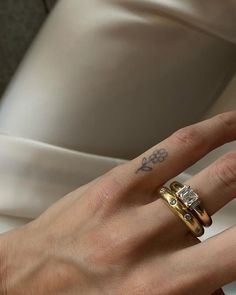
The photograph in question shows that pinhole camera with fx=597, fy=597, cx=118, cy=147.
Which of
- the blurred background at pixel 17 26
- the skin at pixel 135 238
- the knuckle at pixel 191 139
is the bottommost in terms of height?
the blurred background at pixel 17 26

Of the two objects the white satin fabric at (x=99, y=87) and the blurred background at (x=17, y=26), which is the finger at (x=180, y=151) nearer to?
the white satin fabric at (x=99, y=87)

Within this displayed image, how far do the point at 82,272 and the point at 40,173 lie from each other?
0.16m

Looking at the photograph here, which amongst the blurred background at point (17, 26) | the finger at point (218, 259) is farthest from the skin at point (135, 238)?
the blurred background at point (17, 26)

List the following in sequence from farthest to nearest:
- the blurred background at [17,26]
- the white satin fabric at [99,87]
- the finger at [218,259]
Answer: the blurred background at [17,26] < the white satin fabric at [99,87] < the finger at [218,259]

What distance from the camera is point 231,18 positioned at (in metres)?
0.72

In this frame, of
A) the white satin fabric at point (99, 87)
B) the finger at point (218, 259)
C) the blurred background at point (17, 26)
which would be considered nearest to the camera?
the finger at point (218, 259)

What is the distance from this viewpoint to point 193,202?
550 millimetres

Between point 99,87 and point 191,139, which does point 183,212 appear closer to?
point 191,139

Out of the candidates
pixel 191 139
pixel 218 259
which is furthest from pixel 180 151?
pixel 218 259

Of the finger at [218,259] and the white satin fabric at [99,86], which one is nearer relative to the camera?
the finger at [218,259]

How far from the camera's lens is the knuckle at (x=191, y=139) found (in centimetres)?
59

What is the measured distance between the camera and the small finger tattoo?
1.95 ft

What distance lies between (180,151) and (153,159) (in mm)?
28

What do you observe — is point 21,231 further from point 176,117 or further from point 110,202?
point 176,117
